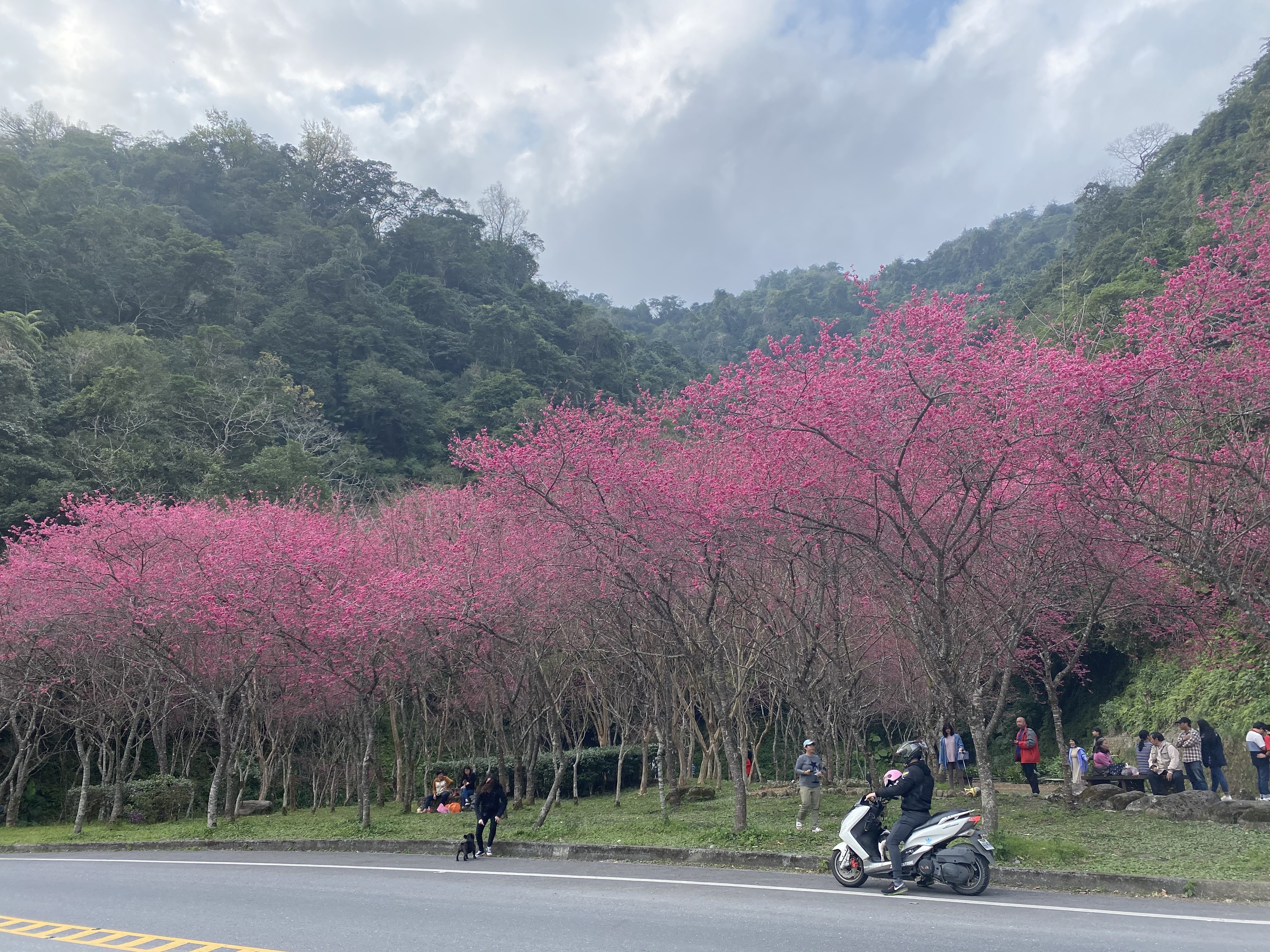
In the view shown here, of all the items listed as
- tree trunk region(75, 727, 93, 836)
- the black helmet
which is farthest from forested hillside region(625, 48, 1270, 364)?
tree trunk region(75, 727, 93, 836)

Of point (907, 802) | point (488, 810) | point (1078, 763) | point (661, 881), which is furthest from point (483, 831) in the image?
point (1078, 763)

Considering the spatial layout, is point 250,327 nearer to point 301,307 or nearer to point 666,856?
point 301,307

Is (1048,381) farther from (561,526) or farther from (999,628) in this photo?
(561,526)

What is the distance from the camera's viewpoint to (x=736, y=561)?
13.9 meters

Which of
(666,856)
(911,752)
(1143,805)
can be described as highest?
(911,752)

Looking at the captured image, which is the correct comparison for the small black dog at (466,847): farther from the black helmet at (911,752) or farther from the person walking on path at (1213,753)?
the person walking on path at (1213,753)

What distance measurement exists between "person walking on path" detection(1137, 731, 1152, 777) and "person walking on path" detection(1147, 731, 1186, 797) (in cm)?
63

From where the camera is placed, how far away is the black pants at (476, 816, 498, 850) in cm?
1225

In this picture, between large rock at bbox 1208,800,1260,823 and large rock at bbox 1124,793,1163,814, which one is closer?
large rock at bbox 1208,800,1260,823

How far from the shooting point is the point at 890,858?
8148mm

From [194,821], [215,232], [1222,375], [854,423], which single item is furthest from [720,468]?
[215,232]

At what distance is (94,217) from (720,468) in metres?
43.8

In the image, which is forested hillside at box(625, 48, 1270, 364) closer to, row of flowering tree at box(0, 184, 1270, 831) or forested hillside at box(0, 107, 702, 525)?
row of flowering tree at box(0, 184, 1270, 831)

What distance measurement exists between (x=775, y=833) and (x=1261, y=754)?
830 centimetres
